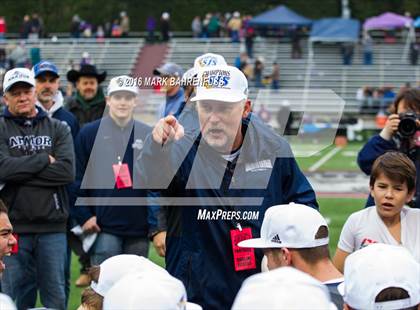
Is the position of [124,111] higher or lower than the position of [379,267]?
lower

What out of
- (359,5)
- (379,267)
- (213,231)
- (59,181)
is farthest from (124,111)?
(359,5)

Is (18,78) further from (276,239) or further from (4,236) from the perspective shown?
(276,239)

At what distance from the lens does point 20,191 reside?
259 inches

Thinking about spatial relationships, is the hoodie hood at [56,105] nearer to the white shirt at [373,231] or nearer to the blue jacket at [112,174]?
the blue jacket at [112,174]

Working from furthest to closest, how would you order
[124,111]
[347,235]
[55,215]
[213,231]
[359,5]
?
1. [359,5]
2. [124,111]
3. [55,215]
4. [347,235]
5. [213,231]

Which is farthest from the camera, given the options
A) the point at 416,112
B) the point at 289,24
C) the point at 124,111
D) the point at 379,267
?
the point at 289,24

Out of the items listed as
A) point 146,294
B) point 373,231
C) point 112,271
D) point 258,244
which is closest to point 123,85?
point 373,231

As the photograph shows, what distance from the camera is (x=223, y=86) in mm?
4836

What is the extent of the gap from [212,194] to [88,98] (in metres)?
3.48

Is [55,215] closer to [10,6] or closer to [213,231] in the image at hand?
[213,231]

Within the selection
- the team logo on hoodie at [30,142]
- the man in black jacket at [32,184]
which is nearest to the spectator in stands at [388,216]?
the man in black jacket at [32,184]

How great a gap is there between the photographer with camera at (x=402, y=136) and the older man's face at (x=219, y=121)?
58.7 inches

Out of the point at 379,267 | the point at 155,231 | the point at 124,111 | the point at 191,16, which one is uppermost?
the point at 379,267

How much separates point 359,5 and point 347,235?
160 feet
